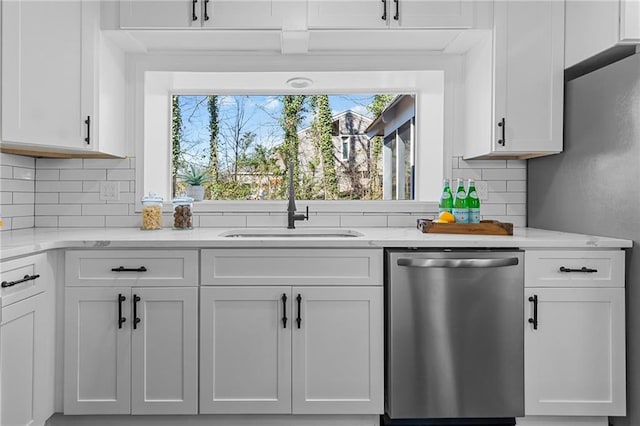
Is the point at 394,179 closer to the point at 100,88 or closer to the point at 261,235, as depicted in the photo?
the point at 261,235

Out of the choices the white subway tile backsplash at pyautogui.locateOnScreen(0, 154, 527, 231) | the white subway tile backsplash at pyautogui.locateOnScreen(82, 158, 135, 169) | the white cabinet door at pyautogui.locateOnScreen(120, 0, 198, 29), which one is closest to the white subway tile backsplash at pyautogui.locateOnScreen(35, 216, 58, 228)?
the white subway tile backsplash at pyautogui.locateOnScreen(0, 154, 527, 231)

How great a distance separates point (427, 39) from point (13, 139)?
6.61ft

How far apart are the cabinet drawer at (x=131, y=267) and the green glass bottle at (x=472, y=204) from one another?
138 cm

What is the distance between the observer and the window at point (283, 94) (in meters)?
2.68

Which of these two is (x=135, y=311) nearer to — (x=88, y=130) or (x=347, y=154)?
(x=88, y=130)

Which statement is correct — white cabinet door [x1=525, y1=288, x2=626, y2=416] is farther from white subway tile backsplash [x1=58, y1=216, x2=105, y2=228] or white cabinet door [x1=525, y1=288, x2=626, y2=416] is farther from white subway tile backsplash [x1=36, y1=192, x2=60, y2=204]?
white subway tile backsplash [x1=36, y1=192, x2=60, y2=204]

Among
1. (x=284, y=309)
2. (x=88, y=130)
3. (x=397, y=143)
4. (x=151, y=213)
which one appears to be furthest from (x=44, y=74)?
(x=397, y=143)

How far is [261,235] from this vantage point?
8.40ft

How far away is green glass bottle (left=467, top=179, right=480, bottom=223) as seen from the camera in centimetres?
237

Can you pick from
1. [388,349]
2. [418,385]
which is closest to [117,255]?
[388,349]

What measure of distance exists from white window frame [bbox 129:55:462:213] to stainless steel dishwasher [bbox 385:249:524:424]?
0.81 metres

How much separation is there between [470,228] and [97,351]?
179 centimetres

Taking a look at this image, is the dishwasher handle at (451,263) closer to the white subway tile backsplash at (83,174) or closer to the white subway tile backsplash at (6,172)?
the white subway tile backsplash at (83,174)

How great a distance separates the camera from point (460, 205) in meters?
2.44
